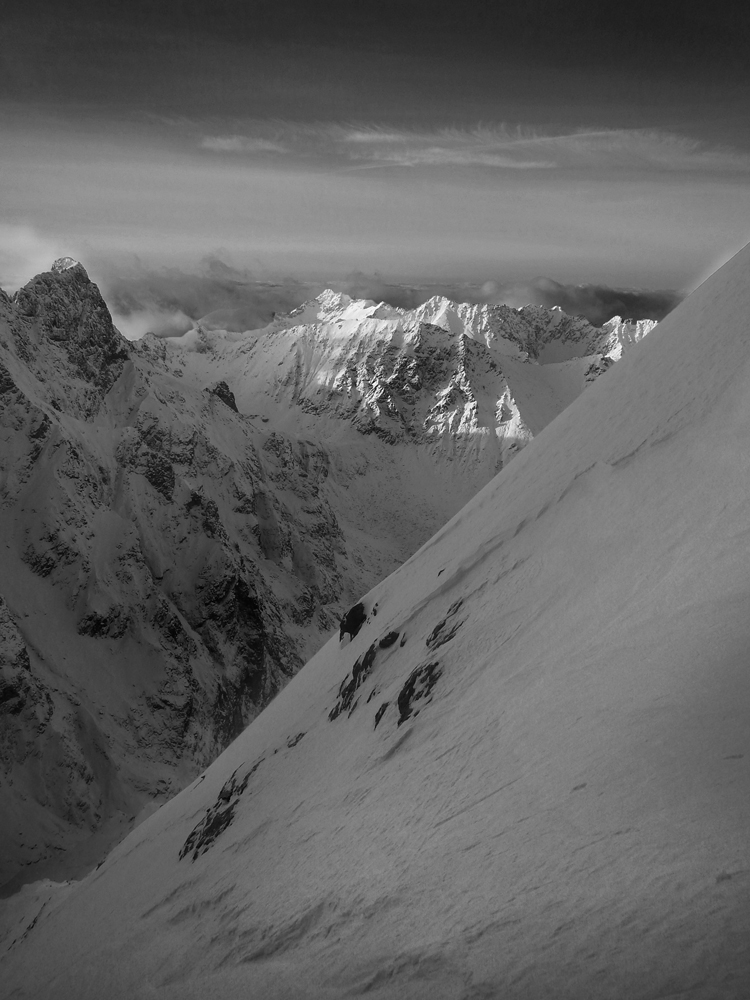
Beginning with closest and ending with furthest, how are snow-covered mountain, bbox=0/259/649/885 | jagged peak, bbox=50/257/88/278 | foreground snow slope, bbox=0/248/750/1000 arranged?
foreground snow slope, bbox=0/248/750/1000, snow-covered mountain, bbox=0/259/649/885, jagged peak, bbox=50/257/88/278

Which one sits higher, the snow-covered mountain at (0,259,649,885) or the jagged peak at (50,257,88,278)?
the jagged peak at (50,257,88,278)

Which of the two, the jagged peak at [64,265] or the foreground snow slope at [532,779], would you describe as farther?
the jagged peak at [64,265]

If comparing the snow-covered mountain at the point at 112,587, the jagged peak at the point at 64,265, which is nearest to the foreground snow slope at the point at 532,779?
the snow-covered mountain at the point at 112,587

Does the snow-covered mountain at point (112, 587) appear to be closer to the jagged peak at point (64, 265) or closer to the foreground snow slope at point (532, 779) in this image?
the jagged peak at point (64, 265)

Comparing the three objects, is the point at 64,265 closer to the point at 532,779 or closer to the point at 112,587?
the point at 112,587

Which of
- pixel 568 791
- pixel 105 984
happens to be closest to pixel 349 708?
pixel 105 984

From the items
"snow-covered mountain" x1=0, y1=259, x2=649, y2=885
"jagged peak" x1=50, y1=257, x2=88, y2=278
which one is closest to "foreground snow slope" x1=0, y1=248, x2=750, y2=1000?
"snow-covered mountain" x1=0, y1=259, x2=649, y2=885

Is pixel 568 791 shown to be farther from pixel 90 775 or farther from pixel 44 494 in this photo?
pixel 44 494

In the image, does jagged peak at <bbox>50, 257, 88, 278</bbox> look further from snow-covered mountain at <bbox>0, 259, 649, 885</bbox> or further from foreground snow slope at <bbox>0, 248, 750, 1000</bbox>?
foreground snow slope at <bbox>0, 248, 750, 1000</bbox>
